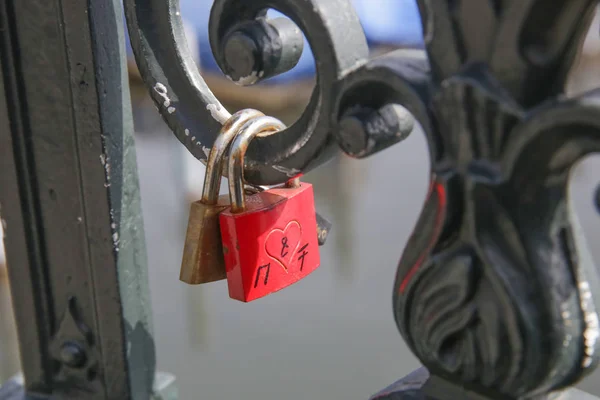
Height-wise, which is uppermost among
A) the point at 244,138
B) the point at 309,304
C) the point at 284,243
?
the point at 244,138

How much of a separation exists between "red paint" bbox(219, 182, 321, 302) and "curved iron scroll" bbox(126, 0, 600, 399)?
0.18 meters

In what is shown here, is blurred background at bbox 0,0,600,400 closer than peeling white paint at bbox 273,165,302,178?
No

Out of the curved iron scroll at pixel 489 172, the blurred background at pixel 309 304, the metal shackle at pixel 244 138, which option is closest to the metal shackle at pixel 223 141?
the metal shackle at pixel 244 138

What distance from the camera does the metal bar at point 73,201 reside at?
0.60m

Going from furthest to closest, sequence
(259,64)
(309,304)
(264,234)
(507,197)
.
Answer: (309,304) → (264,234) → (259,64) → (507,197)

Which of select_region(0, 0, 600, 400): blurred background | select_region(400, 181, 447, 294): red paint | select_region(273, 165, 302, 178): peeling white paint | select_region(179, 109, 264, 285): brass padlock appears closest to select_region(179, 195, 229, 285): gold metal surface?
select_region(179, 109, 264, 285): brass padlock

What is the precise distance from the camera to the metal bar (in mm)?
602

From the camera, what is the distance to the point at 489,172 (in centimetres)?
37

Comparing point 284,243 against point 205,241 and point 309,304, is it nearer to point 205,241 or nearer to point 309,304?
point 205,241

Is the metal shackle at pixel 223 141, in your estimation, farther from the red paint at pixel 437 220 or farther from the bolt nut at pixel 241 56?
the red paint at pixel 437 220

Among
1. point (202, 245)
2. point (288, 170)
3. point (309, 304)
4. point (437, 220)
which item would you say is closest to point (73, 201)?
point (202, 245)

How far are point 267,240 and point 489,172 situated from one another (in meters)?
0.28

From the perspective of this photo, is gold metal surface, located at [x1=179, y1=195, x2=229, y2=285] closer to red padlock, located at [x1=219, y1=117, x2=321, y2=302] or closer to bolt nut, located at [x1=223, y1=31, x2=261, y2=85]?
red padlock, located at [x1=219, y1=117, x2=321, y2=302]

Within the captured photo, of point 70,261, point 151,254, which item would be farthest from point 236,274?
point 151,254
